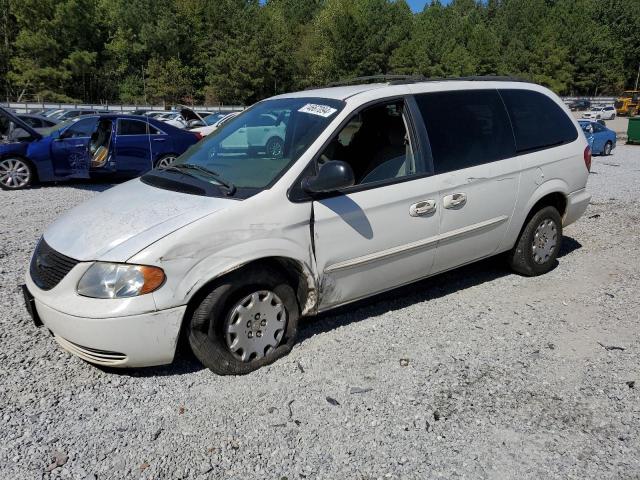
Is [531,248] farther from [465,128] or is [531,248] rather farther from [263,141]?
[263,141]

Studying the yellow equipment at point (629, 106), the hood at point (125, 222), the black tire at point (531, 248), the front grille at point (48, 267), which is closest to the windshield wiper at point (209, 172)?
the hood at point (125, 222)

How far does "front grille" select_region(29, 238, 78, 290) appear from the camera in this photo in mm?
3082

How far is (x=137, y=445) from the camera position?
2.75 meters

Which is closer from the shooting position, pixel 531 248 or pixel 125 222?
pixel 125 222

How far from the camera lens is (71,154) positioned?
9719 mm

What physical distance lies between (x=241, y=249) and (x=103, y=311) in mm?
830

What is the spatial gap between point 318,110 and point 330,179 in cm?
74

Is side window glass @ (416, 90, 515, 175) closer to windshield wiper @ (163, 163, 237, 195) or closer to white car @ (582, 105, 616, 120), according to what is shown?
windshield wiper @ (163, 163, 237, 195)

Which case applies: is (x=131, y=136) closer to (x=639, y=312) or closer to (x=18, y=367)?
(x=18, y=367)

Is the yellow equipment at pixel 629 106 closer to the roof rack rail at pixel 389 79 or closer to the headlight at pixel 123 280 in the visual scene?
the roof rack rail at pixel 389 79

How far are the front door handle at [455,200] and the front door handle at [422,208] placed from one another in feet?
0.40

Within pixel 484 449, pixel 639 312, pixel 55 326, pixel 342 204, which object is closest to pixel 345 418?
pixel 484 449

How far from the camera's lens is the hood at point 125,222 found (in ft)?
9.86

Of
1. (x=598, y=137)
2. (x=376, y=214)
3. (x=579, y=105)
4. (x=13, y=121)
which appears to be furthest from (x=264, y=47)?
(x=376, y=214)
